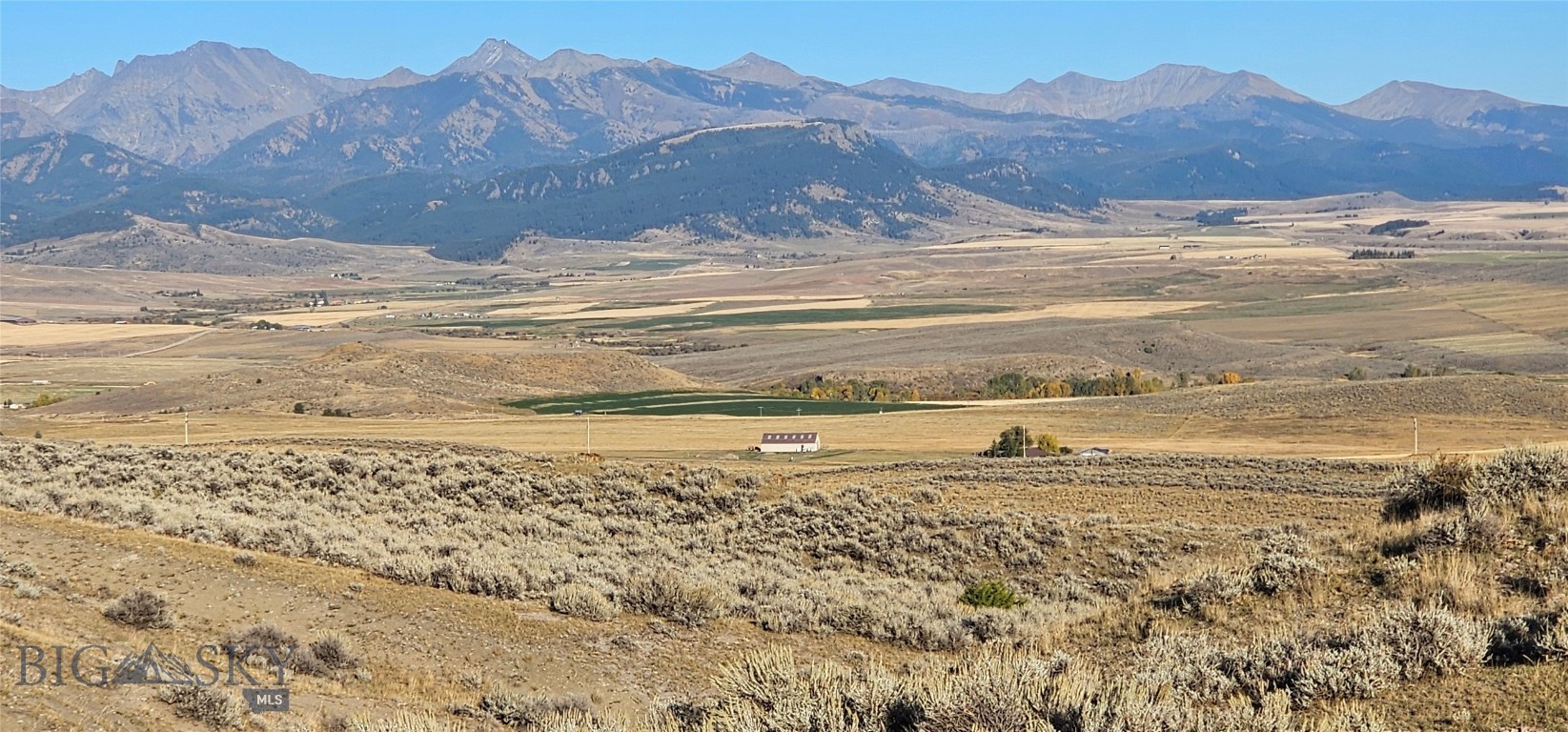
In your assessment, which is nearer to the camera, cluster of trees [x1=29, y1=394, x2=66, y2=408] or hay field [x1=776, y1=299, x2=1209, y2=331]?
cluster of trees [x1=29, y1=394, x2=66, y2=408]

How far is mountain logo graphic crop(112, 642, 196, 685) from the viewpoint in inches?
572

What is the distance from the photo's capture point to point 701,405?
252 ft

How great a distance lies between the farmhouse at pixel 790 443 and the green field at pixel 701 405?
45.7 feet

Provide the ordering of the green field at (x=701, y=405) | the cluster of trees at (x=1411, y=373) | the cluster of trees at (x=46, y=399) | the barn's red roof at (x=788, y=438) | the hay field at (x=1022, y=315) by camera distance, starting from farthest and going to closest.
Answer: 1. the hay field at (x=1022, y=315)
2. the cluster of trees at (x=1411, y=373)
3. the cluster of trees at (x=46, y=399)
4. the green field at (x=701, y=405)
5. the barn's red roof at (x=788, y=438)

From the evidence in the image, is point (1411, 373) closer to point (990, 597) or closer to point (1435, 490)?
point (1435, 490)

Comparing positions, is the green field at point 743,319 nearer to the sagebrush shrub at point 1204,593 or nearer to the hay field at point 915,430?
the hay field at point 915,430

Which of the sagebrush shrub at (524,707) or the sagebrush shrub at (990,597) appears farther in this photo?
the sagebrush shrub at (990,597)

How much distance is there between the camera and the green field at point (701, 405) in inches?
2867

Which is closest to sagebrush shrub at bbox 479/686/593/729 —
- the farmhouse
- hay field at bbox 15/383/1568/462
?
hay field at bbox 15/383/1568/462

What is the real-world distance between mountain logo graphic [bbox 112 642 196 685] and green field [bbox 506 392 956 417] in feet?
180

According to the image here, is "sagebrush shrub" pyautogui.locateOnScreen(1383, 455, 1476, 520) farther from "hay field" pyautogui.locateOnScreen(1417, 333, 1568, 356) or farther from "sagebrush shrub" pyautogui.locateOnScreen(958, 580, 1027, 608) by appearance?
"hay field" pyautogui.locateOnScreen(1417, 333, 1568, 356)

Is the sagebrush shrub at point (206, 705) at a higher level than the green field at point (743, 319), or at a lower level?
higher

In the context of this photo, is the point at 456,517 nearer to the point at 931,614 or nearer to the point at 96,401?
the point at 931,614

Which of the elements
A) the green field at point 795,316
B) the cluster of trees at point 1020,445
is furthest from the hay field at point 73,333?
the cluster of trees at point 1020,445
